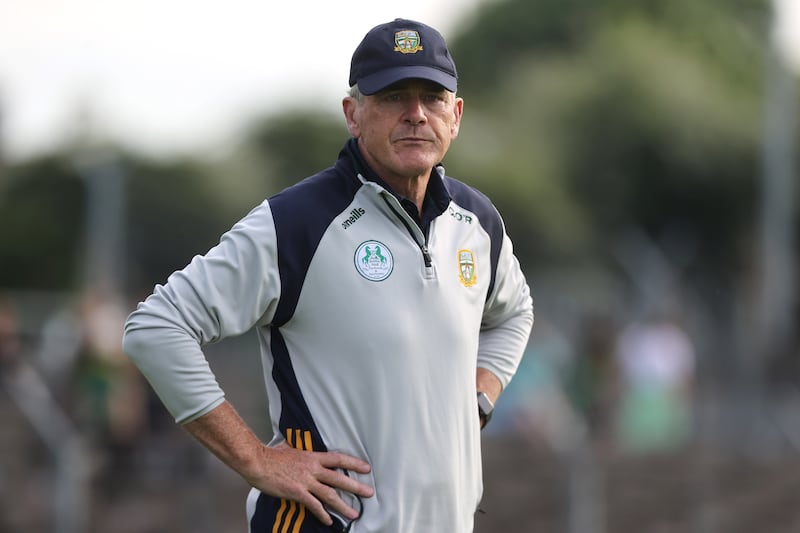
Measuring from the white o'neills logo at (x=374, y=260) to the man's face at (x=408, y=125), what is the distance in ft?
0.76

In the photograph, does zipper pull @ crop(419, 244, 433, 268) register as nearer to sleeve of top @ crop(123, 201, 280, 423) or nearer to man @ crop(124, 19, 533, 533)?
man @ crop(124, 19, 533, 533)

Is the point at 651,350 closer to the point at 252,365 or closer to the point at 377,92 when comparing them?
the point at 252,365

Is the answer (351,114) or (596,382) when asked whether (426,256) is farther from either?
(596,382)

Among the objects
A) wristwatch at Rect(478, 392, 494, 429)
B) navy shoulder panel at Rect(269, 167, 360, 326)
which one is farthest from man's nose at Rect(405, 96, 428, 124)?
wristwatch at Rect(478, 392, 494, 429)

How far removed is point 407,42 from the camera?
390 centimetres

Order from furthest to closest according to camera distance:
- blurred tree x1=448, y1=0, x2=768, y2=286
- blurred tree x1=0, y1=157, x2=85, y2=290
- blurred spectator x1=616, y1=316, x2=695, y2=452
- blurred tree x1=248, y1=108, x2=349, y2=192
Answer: blurred tree x1=248, y1=108, x2=349, y2=192 < blurred tree x1=448, y1=0, x2=768, y2=286 < blurred tree x1=0, y1=157, x2=85, y2=290 < blurred spectator x1=616, y1=316, x2=695, y2=452

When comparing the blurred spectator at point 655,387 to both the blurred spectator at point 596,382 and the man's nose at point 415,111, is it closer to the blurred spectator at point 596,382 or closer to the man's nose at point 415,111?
the blurred spectator at point 596,382

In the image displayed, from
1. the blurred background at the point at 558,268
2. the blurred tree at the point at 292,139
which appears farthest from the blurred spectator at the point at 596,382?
the blurred tree at the point at 292,139

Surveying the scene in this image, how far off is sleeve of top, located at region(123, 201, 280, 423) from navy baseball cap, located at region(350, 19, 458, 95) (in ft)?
1.72

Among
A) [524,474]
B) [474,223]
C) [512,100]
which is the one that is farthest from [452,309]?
[512,100]

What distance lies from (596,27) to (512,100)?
7.18 meters

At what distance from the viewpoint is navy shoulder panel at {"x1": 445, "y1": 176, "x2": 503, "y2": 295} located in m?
4.21

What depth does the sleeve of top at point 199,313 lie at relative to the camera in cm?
371

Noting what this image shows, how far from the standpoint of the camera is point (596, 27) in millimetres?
45844
